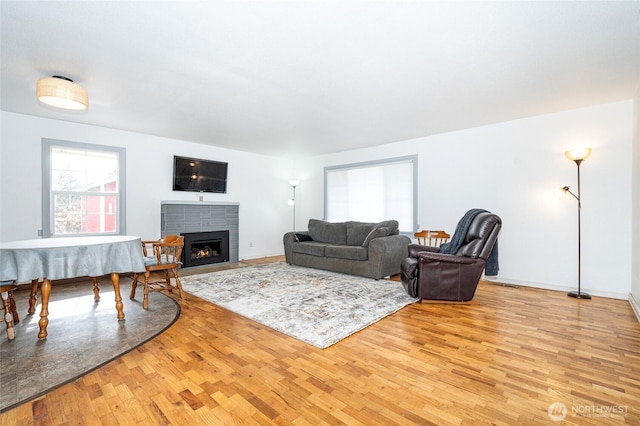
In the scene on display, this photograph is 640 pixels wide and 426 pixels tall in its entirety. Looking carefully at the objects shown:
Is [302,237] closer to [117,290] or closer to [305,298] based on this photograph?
[305,298]

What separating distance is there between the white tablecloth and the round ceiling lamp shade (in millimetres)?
1310

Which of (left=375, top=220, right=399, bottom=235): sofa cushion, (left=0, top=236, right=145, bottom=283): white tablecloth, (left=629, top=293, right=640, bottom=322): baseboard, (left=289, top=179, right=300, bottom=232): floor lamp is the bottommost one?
(left=629, top=293, right=640, bottom=322): baseboard

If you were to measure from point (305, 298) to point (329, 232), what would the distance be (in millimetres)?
2261

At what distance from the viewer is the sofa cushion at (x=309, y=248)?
16.6ft

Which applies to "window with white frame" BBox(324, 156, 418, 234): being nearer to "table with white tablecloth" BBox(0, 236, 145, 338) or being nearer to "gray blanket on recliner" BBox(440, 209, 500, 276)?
"gray blanket on recliner" BBox(440, 209, 500, 276)

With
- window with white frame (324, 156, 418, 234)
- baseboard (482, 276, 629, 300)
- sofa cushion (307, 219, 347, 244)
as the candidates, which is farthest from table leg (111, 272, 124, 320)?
baseboard (482, 276, 629, 300)

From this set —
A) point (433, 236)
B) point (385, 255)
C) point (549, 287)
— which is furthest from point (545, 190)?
point (385, 255)

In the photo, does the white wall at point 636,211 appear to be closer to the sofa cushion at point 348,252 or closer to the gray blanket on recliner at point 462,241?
the gray blanket on recliner at point 462,241

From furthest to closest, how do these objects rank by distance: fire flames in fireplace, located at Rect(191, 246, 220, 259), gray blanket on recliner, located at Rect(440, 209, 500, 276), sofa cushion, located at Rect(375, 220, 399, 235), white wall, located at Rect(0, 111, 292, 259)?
fire flames in fireplace, located at Rect(191, 246, 220, 259) → sofa cushion, located at Rect(375, 220, 399, 235) → white wall, located at Rect(0, 111, 292, 259) → gray blanket on recliner, located at Rect(440, 209, 500, 276)

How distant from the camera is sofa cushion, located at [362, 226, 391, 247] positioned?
453 centimetres

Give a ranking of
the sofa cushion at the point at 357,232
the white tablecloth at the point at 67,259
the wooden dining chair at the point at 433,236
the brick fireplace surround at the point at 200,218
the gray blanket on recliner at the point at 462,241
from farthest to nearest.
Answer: the brick fireplace surround at the point at 200,218 → the sofa cushion at the point at 357,232 → the wooden dining chair at the point at 433,236 → the gray blanket on recliner at the point at 462,241 → the white tablecloth at the point at 67,259

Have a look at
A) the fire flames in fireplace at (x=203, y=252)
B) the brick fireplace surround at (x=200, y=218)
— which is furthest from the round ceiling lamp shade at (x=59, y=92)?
the fire flames in fireplace at (x=203, y=252)

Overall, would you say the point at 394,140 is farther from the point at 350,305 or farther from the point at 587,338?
the point at 587,338

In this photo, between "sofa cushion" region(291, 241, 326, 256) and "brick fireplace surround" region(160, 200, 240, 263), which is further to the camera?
"brick fireplace surround" region(160, 200, 240, 263)
